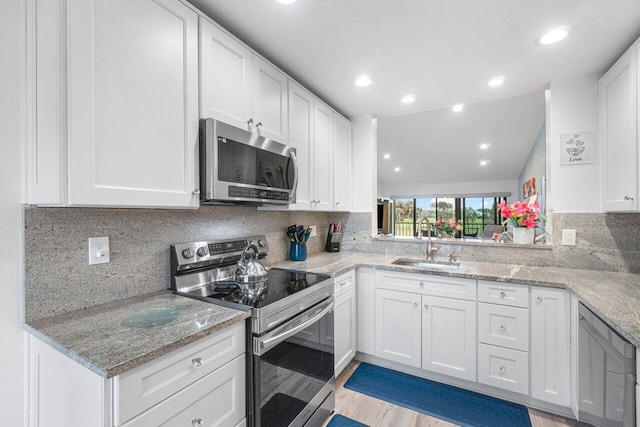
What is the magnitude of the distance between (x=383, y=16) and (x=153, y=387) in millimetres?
1938

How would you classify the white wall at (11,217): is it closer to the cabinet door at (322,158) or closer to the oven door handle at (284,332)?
the oven door handle at (284,332)

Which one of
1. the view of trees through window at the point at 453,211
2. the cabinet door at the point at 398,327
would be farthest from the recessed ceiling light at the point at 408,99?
the view of trees through window at the point at 453,211

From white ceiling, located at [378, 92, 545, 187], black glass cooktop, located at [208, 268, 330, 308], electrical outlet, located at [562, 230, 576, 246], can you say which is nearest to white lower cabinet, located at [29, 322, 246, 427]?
black glass cooktop, located at [208, 268, 330, 308]

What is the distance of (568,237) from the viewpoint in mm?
2219

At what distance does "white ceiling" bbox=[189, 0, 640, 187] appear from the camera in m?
1.50

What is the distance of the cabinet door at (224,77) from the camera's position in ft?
4.75

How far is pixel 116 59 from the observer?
1.10 meters

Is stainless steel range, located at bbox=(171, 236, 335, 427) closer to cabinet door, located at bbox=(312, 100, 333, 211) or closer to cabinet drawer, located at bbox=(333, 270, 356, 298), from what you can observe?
cabinet drawer, located at bbox=(333, 270, 356, 298)

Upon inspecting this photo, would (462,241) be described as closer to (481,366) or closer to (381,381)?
(481,366)

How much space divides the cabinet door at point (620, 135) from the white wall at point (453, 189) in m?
6.55

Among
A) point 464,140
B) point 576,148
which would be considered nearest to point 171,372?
point 576,148

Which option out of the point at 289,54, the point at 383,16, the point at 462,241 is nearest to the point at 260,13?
the point at 289,54

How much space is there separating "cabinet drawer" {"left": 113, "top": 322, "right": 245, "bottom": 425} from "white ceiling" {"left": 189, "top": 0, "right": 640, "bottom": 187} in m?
1.61

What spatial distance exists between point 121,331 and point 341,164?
7.51ft
